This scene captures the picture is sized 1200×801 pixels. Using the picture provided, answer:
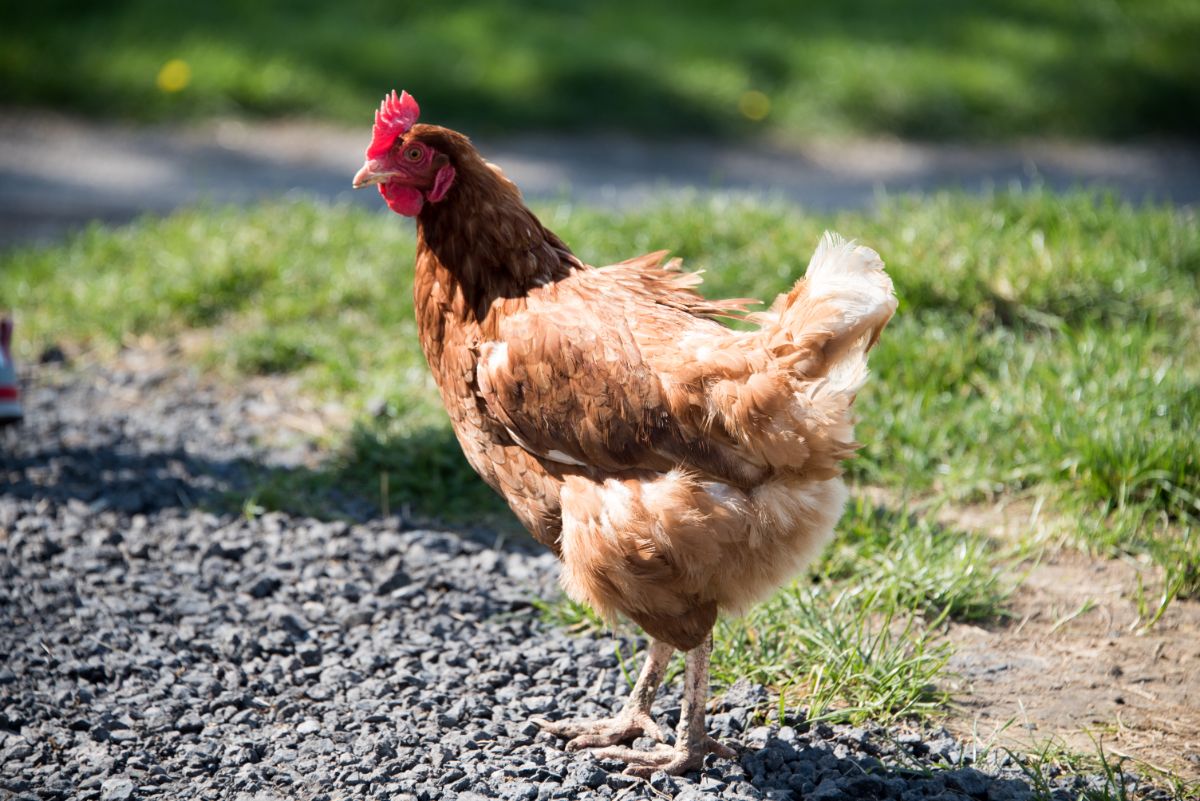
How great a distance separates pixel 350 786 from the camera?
2951 millimetres

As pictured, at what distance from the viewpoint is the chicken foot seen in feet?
9.98

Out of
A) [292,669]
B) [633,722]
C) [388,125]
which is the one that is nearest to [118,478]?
[292,669]

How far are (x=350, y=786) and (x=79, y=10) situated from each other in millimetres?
9747

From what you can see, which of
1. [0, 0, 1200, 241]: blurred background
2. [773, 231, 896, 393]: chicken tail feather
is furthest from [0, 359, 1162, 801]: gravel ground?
[0, 0, 1200, 241]: blurred background

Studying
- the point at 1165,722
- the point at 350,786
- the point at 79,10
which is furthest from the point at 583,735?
the point at 79,10

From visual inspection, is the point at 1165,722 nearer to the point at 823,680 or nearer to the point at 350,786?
the point at 823,680

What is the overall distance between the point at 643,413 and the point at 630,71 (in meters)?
7.34

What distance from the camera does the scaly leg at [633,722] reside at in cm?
319

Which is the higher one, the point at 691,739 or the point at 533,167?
the point at 533,167

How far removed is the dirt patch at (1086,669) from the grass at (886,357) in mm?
91

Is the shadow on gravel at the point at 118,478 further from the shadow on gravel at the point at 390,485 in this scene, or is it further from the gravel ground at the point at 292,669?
the shadow on gravel at the point at 390,485

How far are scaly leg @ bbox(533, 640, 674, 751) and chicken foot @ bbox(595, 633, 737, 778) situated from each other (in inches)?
4.1

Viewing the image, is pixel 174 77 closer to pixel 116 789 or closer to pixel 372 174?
pixel 372 174

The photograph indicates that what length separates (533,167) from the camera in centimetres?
846
